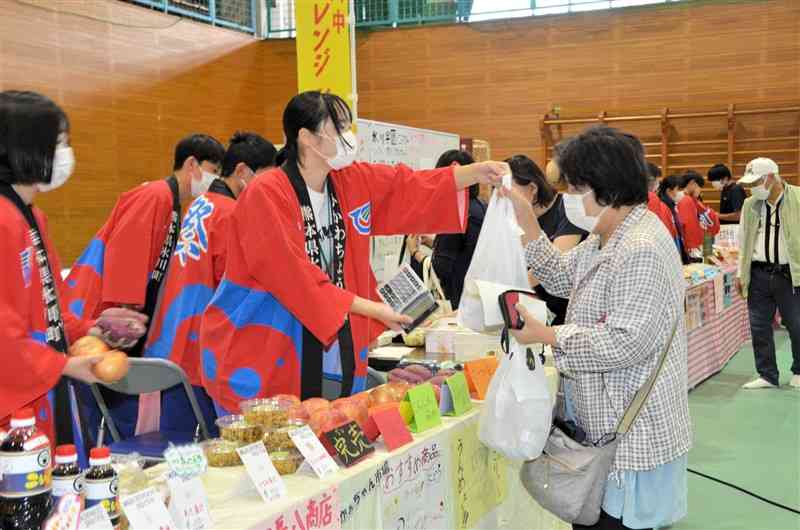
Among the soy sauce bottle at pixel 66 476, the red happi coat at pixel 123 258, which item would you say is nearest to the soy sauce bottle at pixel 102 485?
the soy sauce bottle at pixel 66 476

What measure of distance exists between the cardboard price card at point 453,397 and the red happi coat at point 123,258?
1.36 metres

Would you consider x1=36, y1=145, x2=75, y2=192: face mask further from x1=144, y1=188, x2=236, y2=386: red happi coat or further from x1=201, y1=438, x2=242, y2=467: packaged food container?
x1=144, y1=188, x2=236, y2=386: red happi coat

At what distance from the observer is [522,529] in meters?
2.60

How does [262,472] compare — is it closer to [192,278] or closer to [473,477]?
[473,477]

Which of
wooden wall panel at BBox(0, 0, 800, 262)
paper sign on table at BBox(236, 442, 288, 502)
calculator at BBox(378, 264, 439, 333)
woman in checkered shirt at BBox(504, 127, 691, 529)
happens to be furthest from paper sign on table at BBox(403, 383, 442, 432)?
wooden wall panel at BBox(0, 0, 800, 262)

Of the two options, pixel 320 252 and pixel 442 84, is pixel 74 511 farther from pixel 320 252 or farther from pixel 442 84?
pixel 442 84

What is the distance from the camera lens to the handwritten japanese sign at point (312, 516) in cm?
154

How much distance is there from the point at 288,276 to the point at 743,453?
333cm

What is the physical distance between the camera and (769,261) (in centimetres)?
590

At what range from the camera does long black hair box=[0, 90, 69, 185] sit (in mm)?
1747

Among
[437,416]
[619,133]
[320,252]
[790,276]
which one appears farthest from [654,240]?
[790,276]

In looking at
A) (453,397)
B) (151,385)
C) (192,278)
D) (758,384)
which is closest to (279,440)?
(453,397)

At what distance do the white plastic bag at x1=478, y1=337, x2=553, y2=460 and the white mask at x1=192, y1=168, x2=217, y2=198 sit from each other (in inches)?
72.7

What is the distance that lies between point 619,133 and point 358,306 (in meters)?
0.75
